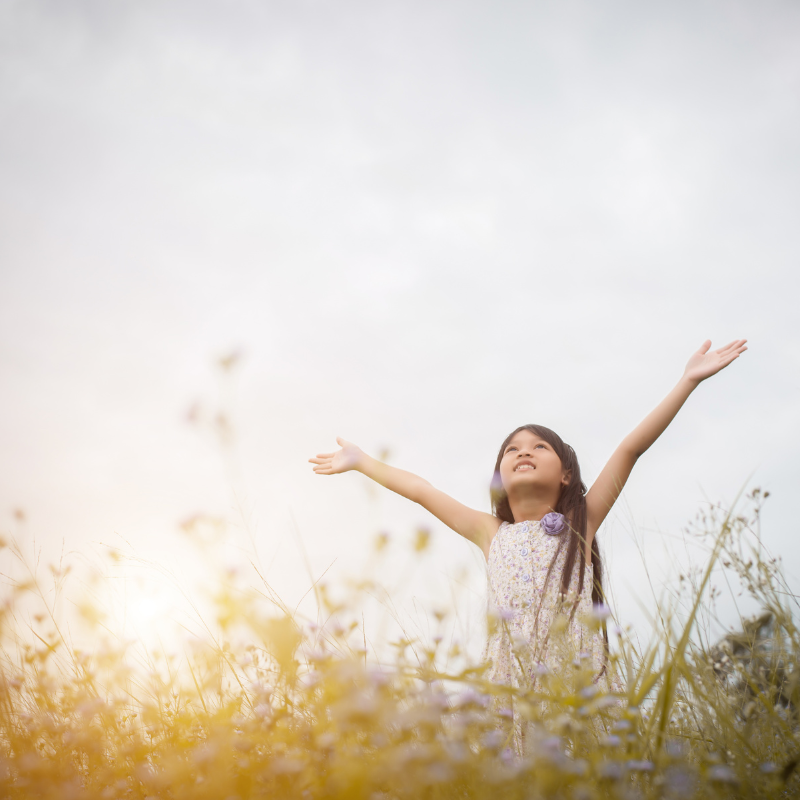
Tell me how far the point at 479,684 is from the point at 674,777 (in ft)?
1.57

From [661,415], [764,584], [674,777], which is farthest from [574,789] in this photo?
[661,415]

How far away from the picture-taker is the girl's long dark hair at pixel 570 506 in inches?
124

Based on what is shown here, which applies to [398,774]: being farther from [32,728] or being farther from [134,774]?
[32,728]

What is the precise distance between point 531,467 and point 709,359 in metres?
1.28

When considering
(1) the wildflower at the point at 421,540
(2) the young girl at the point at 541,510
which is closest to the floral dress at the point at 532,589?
(2) the young girl at the point at 541,510

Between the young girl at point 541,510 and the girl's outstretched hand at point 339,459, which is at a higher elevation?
the girl's outstretched hand at point 339,459

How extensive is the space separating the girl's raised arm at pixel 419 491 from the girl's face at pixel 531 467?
0.33 metres

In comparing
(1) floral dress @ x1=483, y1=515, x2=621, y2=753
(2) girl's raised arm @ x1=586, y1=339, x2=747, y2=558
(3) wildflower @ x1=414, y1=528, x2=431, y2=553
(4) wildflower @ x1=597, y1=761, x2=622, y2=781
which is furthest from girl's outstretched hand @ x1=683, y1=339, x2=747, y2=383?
(4) wildflower @ x1=597, y1=761, x2=622, y2=781

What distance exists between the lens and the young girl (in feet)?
10.0

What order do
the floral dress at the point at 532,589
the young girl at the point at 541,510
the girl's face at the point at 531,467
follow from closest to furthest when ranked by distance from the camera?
the floral dress at the point at 532,589
the young girl at the point at 541,510
the girl's face at the point at 531,467

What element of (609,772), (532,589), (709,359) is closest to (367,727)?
(609,772)

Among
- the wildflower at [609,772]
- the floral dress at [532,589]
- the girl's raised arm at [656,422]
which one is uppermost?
the girl's raised arm at [656,422]

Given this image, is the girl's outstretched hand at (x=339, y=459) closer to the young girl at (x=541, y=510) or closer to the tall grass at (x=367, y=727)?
the young girl at (x=541, y=510)

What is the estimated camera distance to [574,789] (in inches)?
43.8
